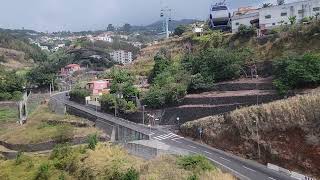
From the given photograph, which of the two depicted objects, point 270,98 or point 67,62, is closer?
point 270,98

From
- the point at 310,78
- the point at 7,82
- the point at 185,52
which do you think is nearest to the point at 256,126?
the point at 310,78

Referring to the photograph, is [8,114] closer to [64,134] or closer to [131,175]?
[64,134]

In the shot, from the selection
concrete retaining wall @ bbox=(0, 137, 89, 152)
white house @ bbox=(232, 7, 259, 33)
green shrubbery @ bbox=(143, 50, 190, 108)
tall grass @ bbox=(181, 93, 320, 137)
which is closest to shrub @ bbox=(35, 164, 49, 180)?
concrete retaining wall @ bbox=(0, 137, 89, 152)

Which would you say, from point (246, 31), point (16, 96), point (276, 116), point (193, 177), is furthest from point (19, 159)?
point (16, 96)

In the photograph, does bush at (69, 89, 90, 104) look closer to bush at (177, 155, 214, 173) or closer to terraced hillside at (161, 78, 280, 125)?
terraced hillside at (161, 78, 280, 125)

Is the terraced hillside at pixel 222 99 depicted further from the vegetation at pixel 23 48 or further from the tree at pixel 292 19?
the vegetation at pixel 23 48

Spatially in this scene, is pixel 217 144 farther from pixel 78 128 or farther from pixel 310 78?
pixel 78 128

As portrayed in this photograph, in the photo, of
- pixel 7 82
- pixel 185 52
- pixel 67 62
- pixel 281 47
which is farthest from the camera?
pixel 67 62

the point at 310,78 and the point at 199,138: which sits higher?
the point at 310,78
